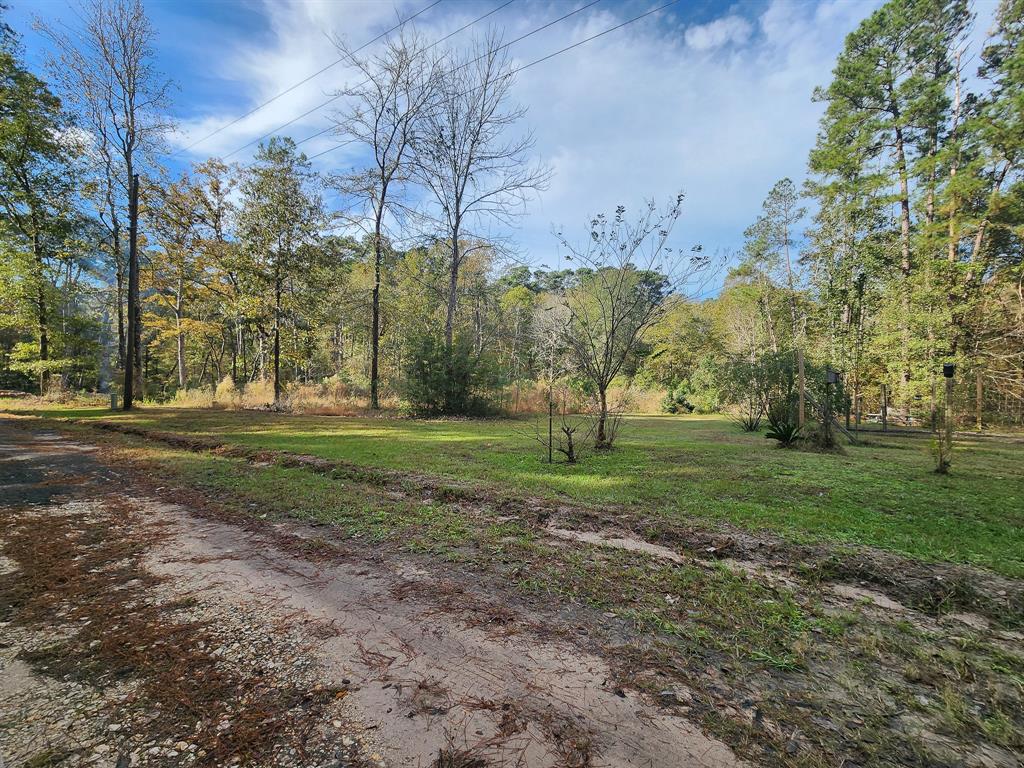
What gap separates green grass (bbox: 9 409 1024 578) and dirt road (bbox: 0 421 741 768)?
2.25 meters

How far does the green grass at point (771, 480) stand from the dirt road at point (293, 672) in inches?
88.4

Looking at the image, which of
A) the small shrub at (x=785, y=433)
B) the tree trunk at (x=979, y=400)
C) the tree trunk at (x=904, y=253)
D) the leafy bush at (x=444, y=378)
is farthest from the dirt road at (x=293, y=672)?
the tree trunk at (x=979, y=400)

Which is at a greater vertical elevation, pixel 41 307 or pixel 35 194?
pixel 35 194

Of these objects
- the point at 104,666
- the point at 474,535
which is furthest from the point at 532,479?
the point at 104,666

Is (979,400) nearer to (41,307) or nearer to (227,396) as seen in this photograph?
(227,396)

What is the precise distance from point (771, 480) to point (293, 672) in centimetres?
519

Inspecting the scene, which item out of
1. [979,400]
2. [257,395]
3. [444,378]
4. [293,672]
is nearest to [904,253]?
[979,400]

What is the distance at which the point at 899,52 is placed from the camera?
16.0 metres

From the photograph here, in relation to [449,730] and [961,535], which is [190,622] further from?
[961,535]

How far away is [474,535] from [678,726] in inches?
78.2

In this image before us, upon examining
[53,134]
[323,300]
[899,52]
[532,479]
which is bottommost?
[532,479]

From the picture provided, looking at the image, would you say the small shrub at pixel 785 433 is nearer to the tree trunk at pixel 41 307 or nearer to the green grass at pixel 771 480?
the green grass at pixel 771 480

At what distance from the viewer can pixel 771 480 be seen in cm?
491

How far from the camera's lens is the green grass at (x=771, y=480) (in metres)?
3.18
